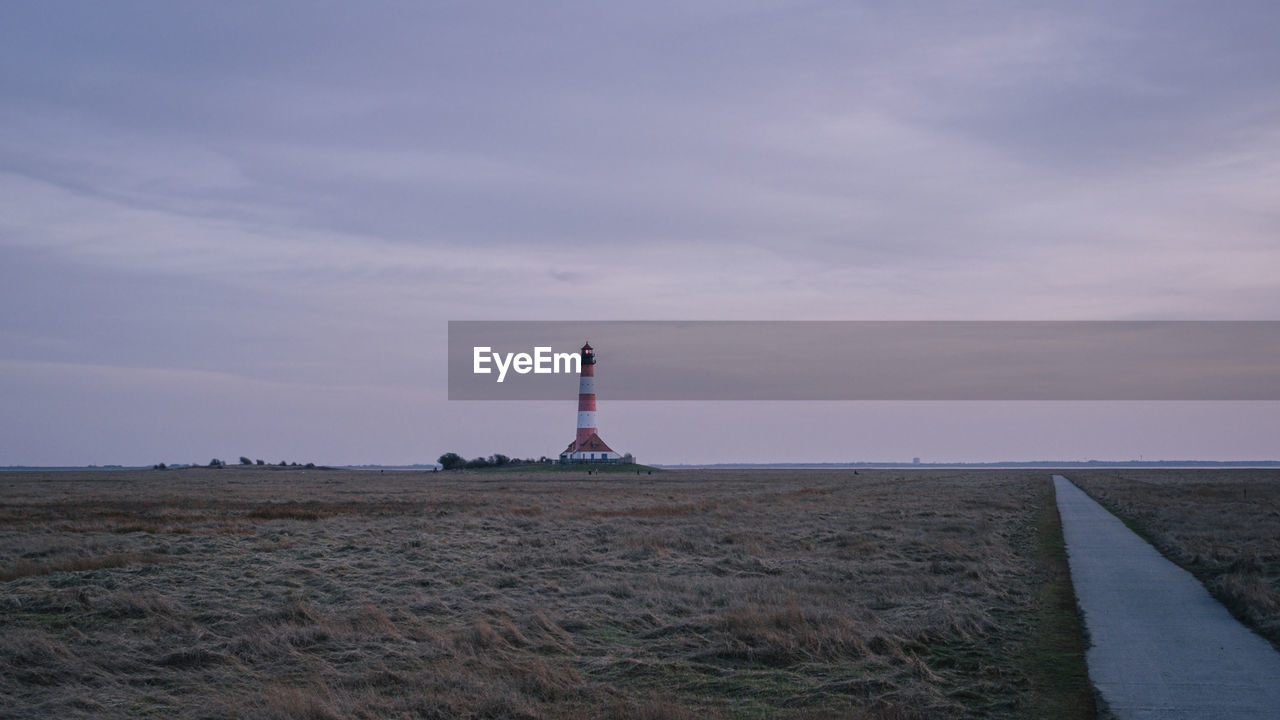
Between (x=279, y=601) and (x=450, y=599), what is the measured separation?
9.29 ft

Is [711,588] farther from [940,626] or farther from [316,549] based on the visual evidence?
[316,549]

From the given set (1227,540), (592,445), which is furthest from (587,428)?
(1227,540)

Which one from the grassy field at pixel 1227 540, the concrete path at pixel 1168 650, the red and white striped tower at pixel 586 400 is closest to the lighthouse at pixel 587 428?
the red and white striped tower at pixel 586 400

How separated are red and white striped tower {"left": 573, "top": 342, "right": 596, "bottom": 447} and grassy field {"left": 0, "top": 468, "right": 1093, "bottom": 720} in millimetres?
74715

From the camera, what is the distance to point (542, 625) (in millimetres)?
14273

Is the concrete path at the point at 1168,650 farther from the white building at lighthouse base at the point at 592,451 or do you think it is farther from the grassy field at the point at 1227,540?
the white building at lighthouse base at the point at 592,451

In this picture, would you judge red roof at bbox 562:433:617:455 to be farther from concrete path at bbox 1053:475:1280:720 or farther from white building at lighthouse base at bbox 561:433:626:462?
concrete path at bbox 1053:475:1280:720

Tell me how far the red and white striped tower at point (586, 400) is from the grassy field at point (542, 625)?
7472cm

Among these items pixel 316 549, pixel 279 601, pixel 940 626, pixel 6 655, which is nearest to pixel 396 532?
pixel 316 549

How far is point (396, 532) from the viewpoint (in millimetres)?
30031

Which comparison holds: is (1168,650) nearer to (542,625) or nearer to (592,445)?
(542,625)

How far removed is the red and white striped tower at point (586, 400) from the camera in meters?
103

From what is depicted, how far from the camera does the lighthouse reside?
104m

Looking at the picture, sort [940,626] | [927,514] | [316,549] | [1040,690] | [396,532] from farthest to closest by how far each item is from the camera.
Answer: [927,514], [396,532], [316,549], [940,626], [1040,690]
